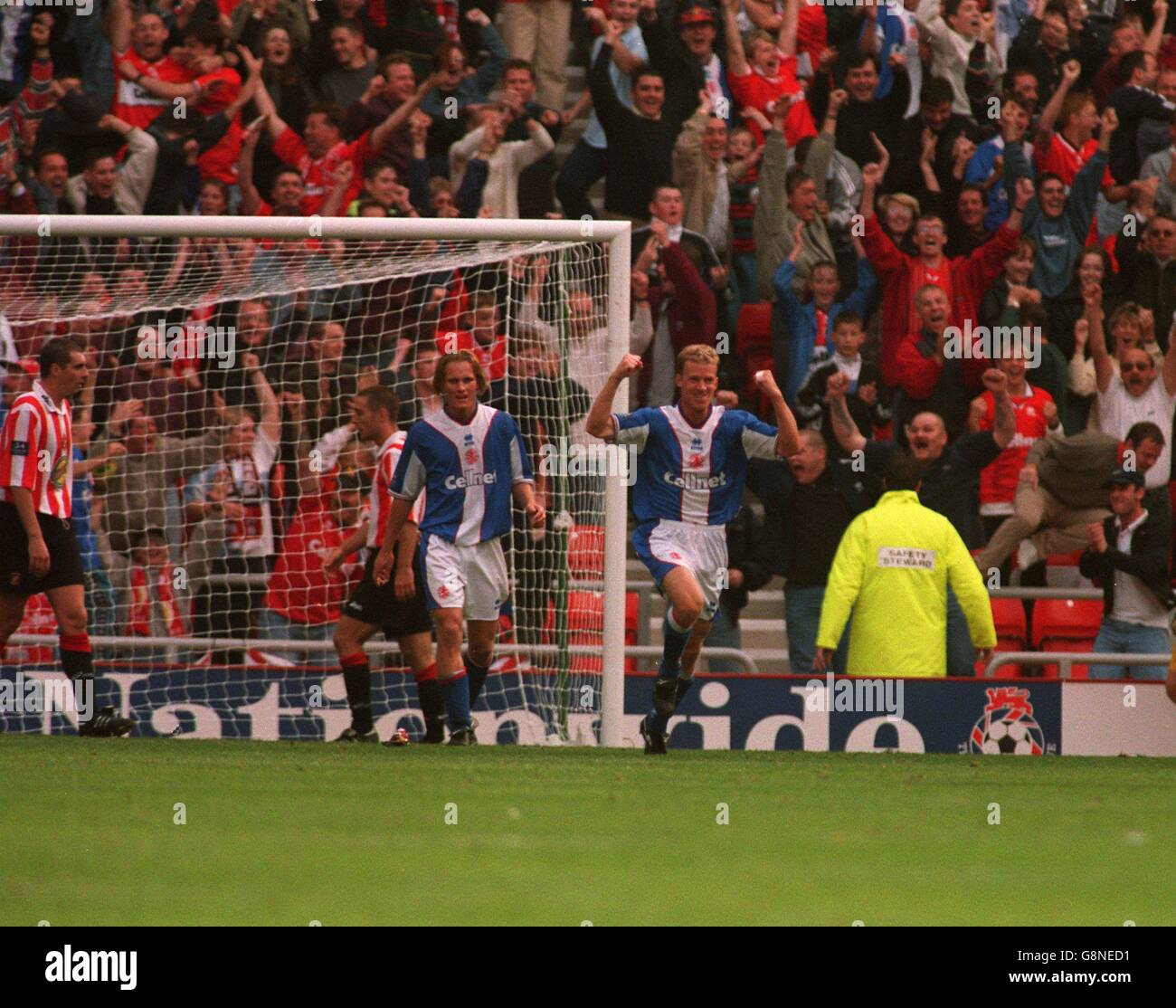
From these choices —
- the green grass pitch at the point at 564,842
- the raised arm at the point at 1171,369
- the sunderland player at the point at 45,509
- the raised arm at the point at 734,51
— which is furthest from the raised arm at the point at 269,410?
the raised arm at the point at 1171,369

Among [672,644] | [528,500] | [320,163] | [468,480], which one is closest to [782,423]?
[672,644]

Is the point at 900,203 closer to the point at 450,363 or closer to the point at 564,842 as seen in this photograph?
the point at 450,363

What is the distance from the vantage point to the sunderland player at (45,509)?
10023mm

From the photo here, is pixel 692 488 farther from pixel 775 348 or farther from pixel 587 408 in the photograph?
pixel 775 348

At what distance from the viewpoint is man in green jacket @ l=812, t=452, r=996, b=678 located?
1076cm

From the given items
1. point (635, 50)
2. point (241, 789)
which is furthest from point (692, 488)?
point (635, 50)

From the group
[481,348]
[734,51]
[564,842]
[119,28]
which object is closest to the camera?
[564,842]

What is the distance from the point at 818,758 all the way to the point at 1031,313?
15.3ft

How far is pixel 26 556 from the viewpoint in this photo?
399 inches

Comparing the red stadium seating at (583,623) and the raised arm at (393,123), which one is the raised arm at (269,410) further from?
the raised arm at (393,123)

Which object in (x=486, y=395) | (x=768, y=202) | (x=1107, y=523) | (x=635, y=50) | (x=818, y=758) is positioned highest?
(x=635, y=50)

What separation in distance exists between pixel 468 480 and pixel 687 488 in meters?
1.20

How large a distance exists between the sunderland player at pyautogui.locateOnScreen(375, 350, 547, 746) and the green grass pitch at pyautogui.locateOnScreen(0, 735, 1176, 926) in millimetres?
1063

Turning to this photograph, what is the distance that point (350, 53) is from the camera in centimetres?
1413
